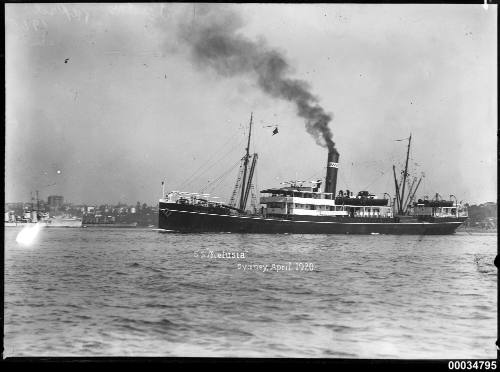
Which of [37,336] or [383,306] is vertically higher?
[383,306]

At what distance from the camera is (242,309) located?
6289 millimetres

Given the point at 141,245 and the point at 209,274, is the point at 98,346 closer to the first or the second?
the point at 209,274

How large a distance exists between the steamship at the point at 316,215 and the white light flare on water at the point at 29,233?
2.58 m

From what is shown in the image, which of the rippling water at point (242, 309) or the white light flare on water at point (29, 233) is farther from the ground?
the white light flare on water at point (29, 233)

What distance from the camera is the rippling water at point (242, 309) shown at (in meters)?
5.43

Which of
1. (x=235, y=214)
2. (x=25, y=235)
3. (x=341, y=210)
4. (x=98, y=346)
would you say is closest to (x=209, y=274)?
(x=98, y=346)

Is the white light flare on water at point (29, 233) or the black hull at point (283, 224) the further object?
the black hull at point (283, 224)

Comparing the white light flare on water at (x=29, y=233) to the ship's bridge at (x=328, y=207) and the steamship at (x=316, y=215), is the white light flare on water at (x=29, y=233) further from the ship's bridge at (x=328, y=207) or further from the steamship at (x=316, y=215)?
the ship's bridge at (x=328, y=207)

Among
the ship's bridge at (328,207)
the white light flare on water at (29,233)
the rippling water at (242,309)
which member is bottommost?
the rippling water at (242,309)

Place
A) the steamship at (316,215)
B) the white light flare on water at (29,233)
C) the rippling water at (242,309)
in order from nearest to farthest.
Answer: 1. the rippling water at (242,309)
2. the white light flare on water at (29,233)
3. the steamship at (316,215)

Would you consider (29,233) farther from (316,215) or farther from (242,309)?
(316,215)

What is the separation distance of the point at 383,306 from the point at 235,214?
705cm

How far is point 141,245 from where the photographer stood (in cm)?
1166

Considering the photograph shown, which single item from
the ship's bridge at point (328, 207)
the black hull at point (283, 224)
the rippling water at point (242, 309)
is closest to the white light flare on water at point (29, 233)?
the rippling water at point (242, 309)
